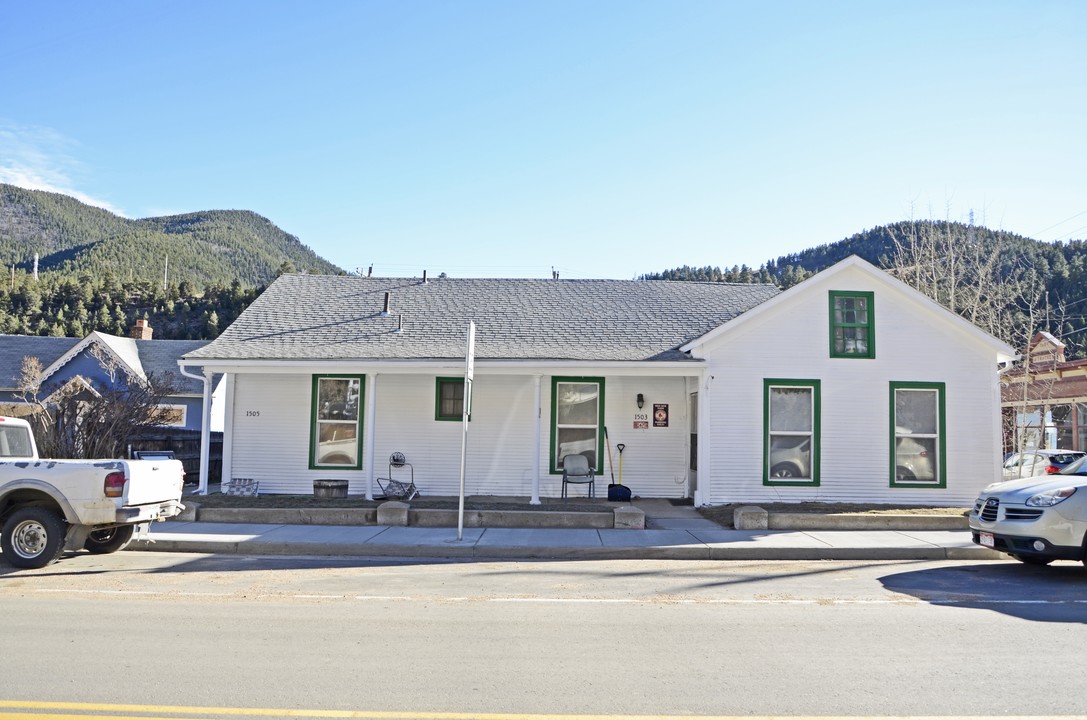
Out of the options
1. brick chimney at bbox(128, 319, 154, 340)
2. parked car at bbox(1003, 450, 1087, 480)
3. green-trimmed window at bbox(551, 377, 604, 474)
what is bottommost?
parked car at bbox(1003, 450, 1087, 480)

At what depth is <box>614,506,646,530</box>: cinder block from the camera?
13.4 m

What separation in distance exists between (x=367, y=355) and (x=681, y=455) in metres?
6.78

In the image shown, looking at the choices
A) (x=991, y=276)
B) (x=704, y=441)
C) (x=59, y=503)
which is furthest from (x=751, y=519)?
(x=991, y=276)

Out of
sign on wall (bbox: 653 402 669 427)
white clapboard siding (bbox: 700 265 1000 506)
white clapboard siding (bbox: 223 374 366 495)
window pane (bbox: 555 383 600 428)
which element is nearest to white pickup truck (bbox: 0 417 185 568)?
white clapboard siding (bbox: 223 374 366 495)

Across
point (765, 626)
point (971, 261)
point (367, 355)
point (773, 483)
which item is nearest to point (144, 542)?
point (367, 355)

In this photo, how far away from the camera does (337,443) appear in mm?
17516

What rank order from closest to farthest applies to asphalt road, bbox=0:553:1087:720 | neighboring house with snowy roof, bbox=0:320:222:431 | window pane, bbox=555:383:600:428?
asphalt road, bbox=0:553:1087:720 → window pane, bbox=555:383:600:428 → neighboring house with snowy roof, bbox=0:320:222:431

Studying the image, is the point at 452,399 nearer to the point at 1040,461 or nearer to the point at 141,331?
the point at 1040,461

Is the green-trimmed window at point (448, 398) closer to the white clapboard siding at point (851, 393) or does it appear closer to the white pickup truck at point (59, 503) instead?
the white clapboard siding at point (851, 393)

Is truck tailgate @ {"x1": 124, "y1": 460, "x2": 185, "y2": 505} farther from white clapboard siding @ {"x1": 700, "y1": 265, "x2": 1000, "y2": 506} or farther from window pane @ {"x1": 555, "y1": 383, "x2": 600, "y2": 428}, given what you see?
white clapboard siding @ {"x1": 700, "y1": 265, "x2": 1000, "y2": 506}

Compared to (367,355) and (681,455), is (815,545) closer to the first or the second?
(681,455)

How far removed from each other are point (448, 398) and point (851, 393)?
805 centimetres

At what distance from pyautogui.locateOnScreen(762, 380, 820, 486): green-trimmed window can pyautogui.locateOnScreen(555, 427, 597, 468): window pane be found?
3574 millimetres

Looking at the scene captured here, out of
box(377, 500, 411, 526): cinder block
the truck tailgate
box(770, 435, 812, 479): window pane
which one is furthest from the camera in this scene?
box(770, 435, 812, 479): window pane
